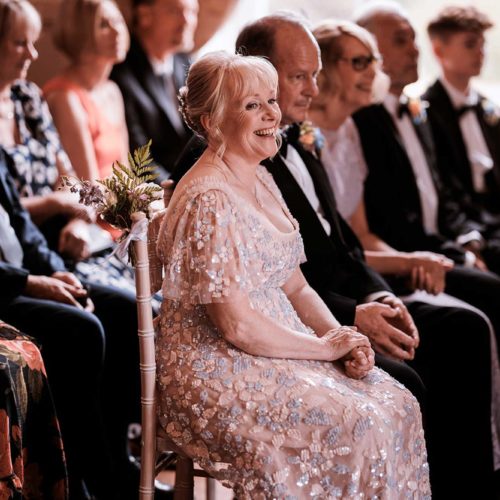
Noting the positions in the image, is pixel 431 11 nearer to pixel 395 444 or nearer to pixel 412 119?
pixel 412 119

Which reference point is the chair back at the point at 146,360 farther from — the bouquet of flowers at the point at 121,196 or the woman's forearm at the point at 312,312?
the woman's forearm at the point at 312,312

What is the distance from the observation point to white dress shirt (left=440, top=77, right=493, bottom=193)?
518cm

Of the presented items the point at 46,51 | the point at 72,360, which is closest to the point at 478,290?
the point at 72,360

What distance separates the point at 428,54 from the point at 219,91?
518 centimetres

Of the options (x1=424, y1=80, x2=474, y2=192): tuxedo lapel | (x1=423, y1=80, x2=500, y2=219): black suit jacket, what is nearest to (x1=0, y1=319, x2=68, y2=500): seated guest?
(x1=423, y1=80, x2=500, y2=219): black suit jacket

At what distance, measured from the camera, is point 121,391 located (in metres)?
3.70

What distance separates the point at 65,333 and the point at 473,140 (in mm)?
2875

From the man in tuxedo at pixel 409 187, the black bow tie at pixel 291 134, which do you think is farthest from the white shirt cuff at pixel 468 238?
the black bow tie at pixel 291 134

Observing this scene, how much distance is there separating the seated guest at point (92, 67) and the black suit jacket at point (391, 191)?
110cm

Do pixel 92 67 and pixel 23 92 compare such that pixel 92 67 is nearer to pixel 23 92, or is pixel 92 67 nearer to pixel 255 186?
pixel 23 92

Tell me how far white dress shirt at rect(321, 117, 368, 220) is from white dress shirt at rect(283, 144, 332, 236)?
0.50 meters

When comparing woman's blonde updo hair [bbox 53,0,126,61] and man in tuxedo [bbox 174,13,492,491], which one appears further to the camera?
woman's blonde updo hair [bbox 53,0,126,61]

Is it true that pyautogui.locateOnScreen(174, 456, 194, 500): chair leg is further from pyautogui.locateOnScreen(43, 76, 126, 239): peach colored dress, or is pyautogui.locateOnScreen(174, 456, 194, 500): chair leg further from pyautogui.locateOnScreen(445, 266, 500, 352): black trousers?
pyautogui.locateOnScreen(43, 76, 126, 239): peach colored dress

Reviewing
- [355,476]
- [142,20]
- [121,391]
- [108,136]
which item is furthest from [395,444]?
[142,20]
